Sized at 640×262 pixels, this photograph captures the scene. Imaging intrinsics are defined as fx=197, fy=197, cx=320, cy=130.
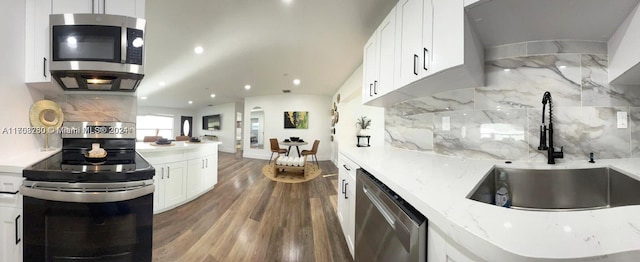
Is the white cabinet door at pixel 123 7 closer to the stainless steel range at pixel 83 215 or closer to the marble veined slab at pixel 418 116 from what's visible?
the stainless steel range at pixel 83 215

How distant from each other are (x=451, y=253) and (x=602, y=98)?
5.12 ft

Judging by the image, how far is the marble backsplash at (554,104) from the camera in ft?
3.84

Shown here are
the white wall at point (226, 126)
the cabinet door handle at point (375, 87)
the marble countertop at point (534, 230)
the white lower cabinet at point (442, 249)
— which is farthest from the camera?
the white wall at point (226, 126)

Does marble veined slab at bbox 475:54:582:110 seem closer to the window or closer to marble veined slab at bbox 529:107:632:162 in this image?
marble veined slab at bbox 529:107:632:162

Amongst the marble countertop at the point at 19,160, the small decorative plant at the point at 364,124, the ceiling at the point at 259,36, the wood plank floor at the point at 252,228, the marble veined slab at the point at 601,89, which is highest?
the ceiling at the point at 259,36

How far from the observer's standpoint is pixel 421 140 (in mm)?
1816

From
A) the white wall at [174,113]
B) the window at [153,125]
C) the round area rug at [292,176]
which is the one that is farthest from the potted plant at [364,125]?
the window at [153,125]

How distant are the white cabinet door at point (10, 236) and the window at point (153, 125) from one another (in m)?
10.4

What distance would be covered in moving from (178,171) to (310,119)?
179 inches

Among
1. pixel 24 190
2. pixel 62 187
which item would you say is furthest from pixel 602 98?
pixel 24 190

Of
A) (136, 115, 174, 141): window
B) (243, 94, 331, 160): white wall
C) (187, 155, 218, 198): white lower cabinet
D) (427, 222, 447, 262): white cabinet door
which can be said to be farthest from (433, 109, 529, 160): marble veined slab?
(136, 115, 174, 141): window

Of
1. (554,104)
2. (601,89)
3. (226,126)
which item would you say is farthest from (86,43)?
(226,126)

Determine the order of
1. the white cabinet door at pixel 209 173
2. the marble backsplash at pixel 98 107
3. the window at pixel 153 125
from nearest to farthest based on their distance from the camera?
the marble backsplash at pixel 98 107 < the white cabinet door at pixel 209 173 < the window at pixel 153 125

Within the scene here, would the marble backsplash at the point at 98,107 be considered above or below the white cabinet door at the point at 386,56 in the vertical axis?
below
